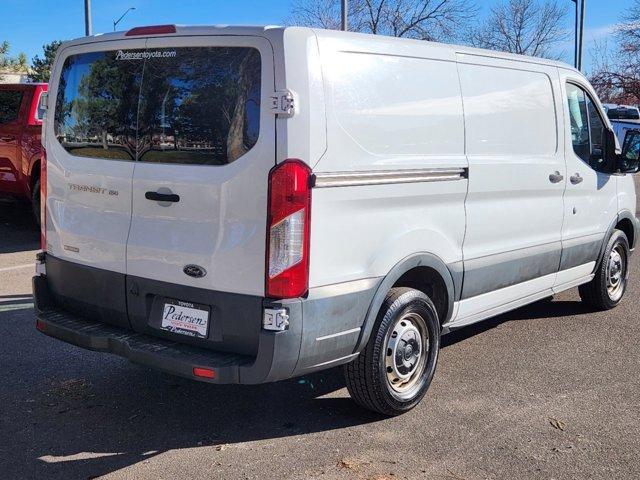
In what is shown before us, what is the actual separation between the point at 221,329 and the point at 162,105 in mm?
1248

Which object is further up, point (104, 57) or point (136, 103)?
point (104, 57)

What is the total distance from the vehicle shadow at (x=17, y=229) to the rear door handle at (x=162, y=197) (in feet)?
22.0

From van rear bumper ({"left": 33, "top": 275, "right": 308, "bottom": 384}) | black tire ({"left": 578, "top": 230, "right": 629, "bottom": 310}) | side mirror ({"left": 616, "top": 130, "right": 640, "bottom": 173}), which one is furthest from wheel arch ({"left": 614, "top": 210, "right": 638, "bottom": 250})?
van rear bumper ({"left": 33, "top": 275, "right": 308, "bottom": 384})

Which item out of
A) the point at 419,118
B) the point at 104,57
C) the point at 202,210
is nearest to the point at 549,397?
the point at 419,118

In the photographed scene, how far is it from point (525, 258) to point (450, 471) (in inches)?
82.6

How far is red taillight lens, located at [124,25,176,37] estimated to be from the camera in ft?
12.3

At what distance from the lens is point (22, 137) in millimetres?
10211

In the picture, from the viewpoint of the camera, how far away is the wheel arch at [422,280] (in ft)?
12.5

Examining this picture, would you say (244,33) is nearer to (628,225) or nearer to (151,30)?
(151,30)

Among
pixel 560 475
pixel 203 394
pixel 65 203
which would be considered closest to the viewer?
pixel 560 475

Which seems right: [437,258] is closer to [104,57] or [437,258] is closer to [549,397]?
[549,397]

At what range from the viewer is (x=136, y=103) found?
389 centimetres

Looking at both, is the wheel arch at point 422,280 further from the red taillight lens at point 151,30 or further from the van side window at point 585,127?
the van side window at point 585,127

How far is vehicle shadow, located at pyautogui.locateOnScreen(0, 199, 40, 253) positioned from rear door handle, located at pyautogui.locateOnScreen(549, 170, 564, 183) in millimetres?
7231
